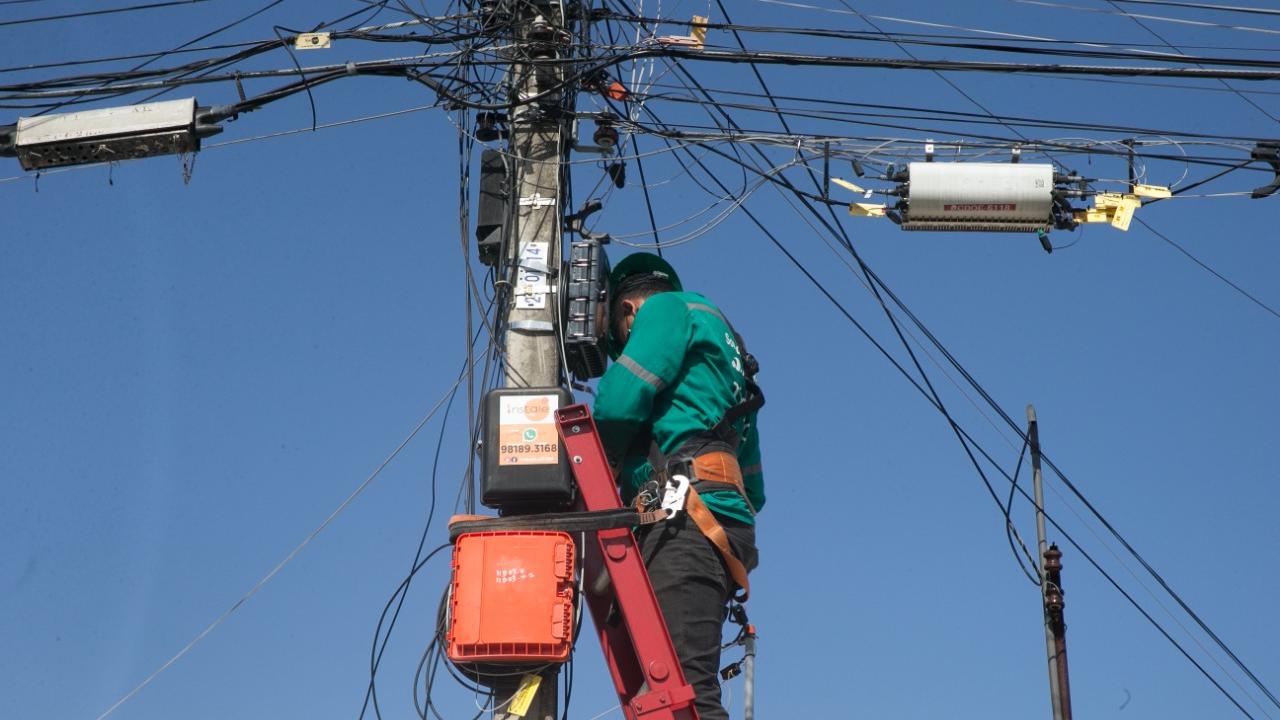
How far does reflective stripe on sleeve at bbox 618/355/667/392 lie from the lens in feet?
20.5

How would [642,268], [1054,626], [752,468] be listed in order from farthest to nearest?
[1054,626] < [642,268] < [752,468]

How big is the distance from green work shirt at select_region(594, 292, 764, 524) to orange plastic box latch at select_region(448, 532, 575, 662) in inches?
25.6

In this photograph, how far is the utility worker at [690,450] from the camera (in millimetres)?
5988

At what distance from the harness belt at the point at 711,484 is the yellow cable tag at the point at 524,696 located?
81 cm

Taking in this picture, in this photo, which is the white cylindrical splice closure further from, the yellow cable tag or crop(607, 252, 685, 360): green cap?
the yellow cable tag

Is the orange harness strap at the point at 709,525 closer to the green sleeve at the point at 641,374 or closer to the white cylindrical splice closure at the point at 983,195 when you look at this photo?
the green sleeve at the point at 641,374

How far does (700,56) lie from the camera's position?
798 cm

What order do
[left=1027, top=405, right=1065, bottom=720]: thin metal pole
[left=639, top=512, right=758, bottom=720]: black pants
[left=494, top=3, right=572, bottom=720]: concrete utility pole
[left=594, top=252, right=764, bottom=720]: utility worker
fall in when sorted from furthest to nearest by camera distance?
1. [left=1027, top=405, right=1065, bottom=720]: thin metal pole
2. [left=494, top=3, right=572, bottom=720]: concrete utility pole
3. [left=594, top=252, right=764, bottom=720]: utility worker
4. [left=639, top=512, right=758, bottom=720]: black pants

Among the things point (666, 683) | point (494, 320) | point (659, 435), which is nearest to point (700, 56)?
point (494, 320)

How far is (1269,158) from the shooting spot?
784cm

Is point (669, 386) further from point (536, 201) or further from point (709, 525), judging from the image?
point (536, 201)

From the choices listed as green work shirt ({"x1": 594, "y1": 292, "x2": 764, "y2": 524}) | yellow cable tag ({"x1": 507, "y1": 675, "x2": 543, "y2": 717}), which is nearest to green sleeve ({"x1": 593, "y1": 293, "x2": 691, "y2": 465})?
green work shirt ({"x1": 594, "y1": 292, "x2": 764, "y2": 524})

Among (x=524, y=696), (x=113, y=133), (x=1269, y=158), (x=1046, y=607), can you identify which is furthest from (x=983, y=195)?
(x=1046, y=607)

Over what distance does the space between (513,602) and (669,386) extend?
3.79 ft
